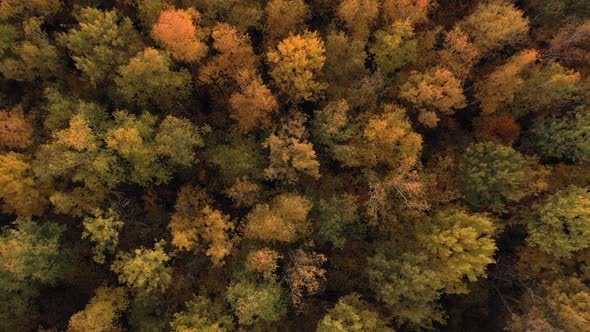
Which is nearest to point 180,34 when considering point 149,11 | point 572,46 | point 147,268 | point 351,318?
point 149,11

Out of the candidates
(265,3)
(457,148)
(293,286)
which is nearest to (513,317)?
(457,148)

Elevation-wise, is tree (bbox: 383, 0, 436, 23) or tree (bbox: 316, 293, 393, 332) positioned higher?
tree (bbox: 383, 0, 436, 23)

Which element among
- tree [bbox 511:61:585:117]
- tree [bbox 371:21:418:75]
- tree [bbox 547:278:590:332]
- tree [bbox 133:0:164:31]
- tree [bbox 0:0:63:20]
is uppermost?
tree [bbox 0:0:63:20]

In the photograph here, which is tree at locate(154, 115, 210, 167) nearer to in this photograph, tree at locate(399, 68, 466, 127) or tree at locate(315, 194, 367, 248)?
tree at locate(315, 194, 367, 248)

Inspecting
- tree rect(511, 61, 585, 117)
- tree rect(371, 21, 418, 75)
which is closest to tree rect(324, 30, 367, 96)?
tree rect(371, 21, 418, 75)

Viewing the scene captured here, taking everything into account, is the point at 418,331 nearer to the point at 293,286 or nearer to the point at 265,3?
the point at 293,286

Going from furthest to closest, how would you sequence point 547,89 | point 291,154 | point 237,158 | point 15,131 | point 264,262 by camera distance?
point 237,158 → point 547,89 → point 15,131 → point 291,154 → point 264,262

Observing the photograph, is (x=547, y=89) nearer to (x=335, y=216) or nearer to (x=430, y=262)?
(x=430, y=262)
